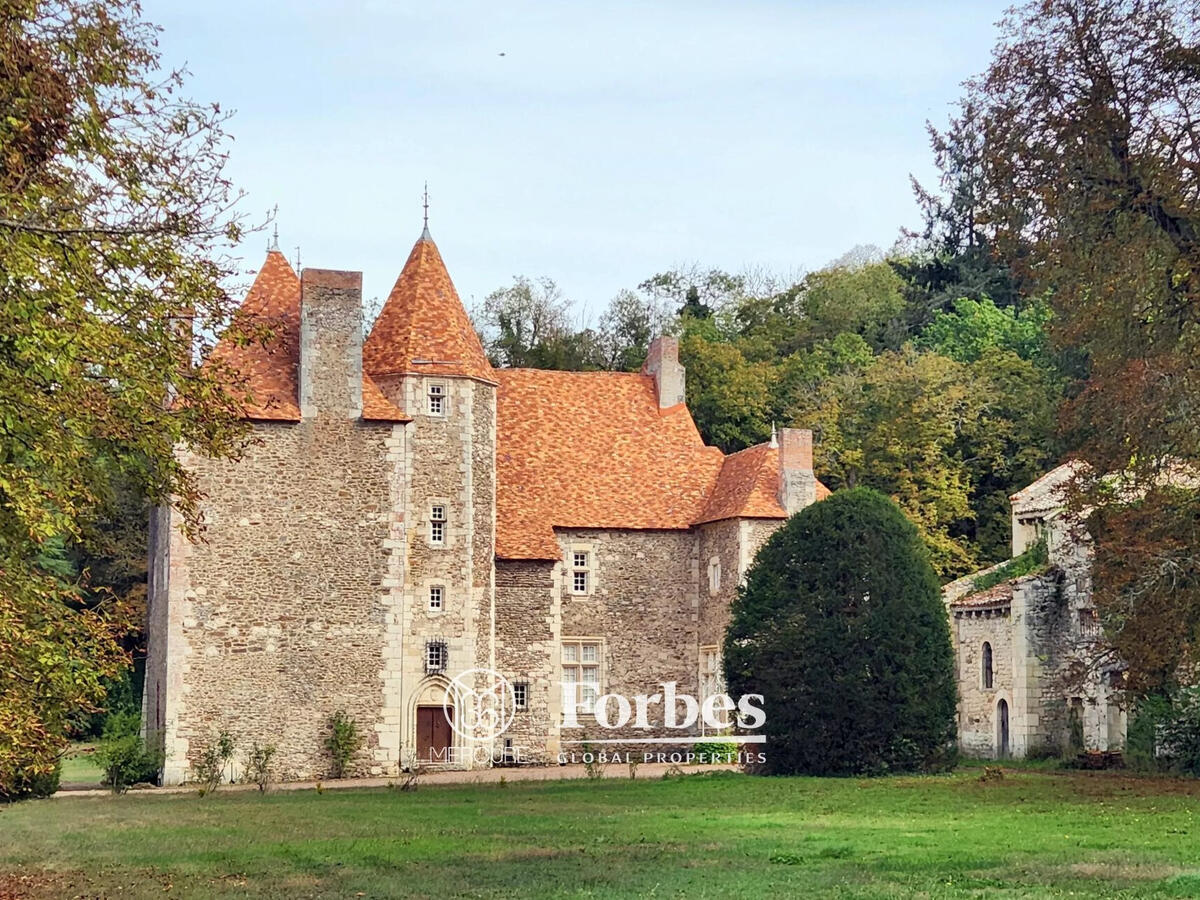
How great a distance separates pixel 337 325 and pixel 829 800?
56.0ft

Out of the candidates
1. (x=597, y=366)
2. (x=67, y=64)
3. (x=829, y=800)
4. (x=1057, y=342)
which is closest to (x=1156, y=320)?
(x=1057, y=342)

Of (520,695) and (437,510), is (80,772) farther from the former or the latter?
(437,510)

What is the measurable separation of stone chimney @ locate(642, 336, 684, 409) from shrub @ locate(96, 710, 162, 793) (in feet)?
57.7

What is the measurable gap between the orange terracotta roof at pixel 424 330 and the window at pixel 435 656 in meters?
6.28

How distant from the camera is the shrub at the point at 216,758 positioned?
35.8 m

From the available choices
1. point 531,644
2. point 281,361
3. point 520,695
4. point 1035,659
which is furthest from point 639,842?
point 1035,659

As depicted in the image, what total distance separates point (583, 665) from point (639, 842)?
2432cm

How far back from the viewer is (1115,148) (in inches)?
987

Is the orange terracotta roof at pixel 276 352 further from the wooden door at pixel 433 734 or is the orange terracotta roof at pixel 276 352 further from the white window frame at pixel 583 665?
the white window frame at pixel 583 665

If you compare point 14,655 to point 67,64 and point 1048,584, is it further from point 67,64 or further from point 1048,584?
point 1048,584

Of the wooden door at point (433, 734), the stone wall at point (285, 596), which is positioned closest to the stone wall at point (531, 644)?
the wooden door at point (433, 734)

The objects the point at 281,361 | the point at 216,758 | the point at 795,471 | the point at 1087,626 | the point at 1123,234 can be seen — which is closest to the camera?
the point at 1123,234

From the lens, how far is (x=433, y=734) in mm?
39062

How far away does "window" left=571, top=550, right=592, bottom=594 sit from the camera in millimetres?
44062
